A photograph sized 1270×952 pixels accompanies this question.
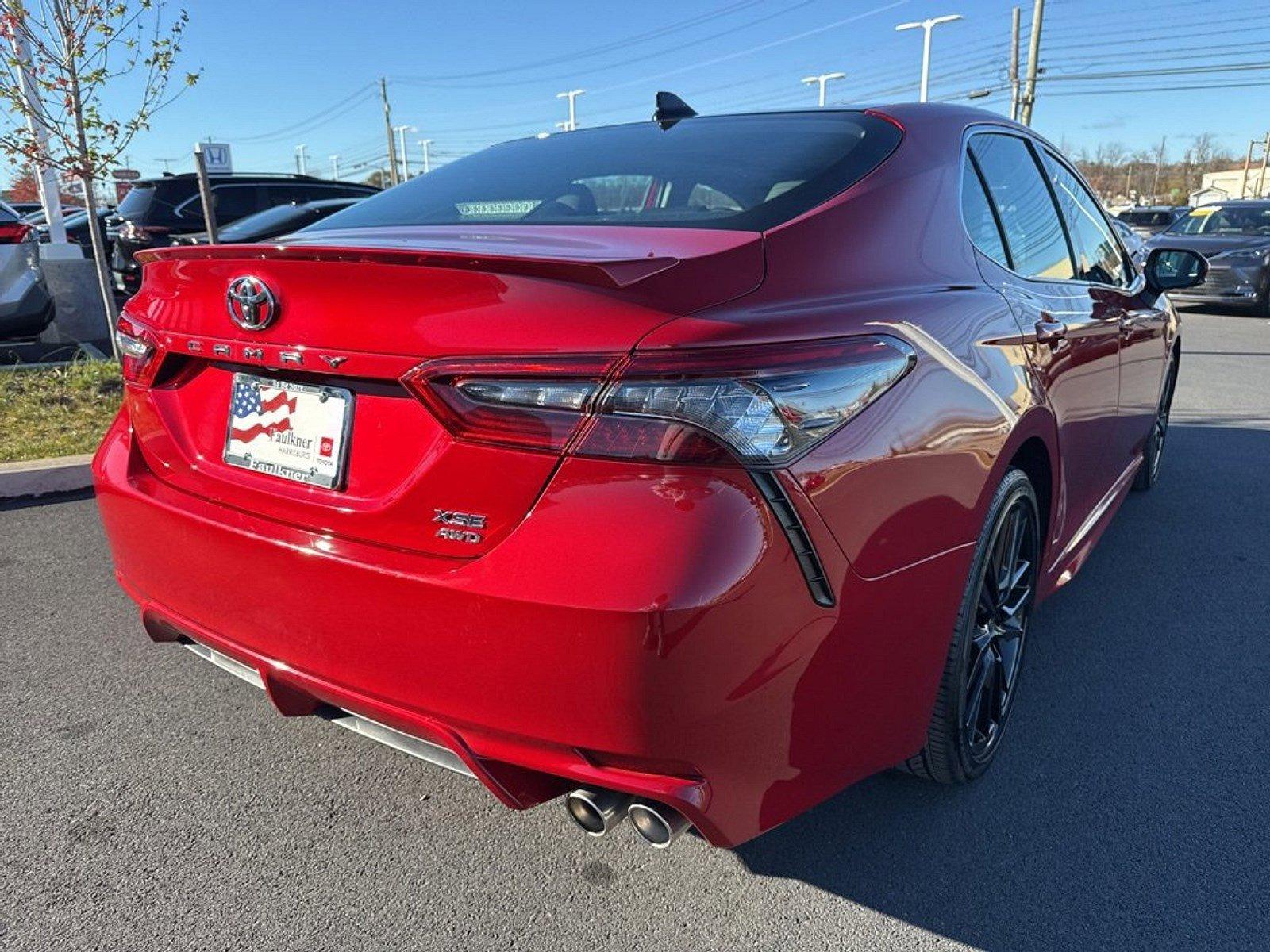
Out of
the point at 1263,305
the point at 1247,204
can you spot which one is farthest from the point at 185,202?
the point at 1247,204

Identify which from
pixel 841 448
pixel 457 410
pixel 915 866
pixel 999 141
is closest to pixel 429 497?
pixel 457 410

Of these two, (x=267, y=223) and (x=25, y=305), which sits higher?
(x=267, y=223)

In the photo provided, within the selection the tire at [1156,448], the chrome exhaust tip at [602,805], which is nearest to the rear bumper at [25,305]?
the chrome exhaust tip at [602,805]

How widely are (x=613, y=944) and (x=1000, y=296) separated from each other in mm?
1682

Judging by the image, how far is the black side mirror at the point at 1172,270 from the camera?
12.9 feet

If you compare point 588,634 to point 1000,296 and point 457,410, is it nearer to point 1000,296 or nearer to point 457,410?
point 457,410

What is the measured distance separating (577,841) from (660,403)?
1.20m

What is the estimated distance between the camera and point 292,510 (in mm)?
1837

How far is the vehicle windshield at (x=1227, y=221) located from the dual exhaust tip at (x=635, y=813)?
644 inches

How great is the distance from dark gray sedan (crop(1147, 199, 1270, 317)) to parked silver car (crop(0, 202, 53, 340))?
13398 millimetres

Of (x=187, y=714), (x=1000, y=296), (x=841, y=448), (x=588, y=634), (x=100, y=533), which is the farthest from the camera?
(x=100, y=533)

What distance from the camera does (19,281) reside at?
7855 millimetres

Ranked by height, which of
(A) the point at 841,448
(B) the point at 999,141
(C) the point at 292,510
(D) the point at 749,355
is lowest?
(C) the point at 292,510

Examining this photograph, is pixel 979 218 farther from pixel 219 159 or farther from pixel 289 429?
pixel 219 159
